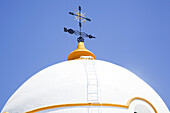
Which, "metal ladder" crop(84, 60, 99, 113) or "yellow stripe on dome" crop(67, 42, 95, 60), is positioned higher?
"yellow stripe on dome" crop(67, 42, 95, 60)

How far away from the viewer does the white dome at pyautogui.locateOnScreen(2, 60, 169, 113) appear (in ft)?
29.3

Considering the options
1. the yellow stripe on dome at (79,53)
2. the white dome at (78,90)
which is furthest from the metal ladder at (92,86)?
the yellow stripe on dome at (79,53)

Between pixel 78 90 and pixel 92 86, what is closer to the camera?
pixel 78 90

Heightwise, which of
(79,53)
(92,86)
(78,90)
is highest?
(79,53)

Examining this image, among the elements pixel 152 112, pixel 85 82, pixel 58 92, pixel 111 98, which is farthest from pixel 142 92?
pixel 58 92

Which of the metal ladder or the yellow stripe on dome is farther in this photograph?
the yellow stripe on dome

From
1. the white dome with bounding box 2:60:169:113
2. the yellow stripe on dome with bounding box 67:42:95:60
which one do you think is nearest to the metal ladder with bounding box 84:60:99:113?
the white dome with bounding box 2:60:169:113

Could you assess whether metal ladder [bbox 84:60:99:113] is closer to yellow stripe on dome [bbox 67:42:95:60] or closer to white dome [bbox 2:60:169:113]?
white dome [bbox 2:60:169:113]

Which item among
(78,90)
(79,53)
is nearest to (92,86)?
(78,90)

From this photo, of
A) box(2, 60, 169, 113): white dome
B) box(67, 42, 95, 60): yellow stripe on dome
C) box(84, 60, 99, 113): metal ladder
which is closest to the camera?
box(84, 60, 99, 113): metal ladder

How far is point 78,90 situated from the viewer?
9094 millimetres

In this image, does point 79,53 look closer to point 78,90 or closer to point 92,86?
point 92,86

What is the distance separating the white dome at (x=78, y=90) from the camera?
8.94 meters

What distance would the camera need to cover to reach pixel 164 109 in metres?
10.0
